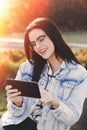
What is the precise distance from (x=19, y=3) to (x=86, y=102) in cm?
892

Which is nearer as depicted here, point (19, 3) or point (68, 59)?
point (68, 59)

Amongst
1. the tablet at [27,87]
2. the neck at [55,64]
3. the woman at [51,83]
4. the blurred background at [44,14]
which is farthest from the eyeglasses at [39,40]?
the blurred background at [44,14]

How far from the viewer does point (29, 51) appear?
4.31 metres

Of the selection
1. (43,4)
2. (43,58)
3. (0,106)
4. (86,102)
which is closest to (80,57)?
(0,106)

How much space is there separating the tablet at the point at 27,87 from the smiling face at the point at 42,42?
0.32 metres

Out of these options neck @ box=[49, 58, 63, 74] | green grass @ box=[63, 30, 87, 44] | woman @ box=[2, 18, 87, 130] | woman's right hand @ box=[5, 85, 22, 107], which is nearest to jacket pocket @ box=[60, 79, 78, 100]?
woman @ box=[2, 18, 87, 130]

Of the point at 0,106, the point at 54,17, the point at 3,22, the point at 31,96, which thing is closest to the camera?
the point at 31,96

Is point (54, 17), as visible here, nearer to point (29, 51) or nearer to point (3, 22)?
point (3, 22)

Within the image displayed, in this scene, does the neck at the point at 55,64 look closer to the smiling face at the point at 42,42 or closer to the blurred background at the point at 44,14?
the smiling face at the point at 42,42

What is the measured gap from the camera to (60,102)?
394 centimetres

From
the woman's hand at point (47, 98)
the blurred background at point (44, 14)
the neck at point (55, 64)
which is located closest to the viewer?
the woman's hand at point (47, 98)

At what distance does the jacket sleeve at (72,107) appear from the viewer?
13.0ft

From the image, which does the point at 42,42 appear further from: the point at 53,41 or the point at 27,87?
the point at 27,87

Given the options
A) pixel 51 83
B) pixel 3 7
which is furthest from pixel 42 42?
pixel 3 7
